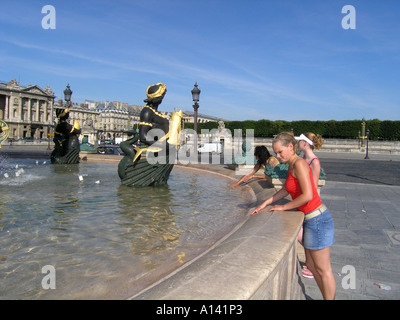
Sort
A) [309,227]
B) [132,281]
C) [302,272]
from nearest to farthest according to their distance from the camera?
[132,281]
[309,227]
[302,272]

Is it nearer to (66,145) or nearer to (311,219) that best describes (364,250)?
(311,219)

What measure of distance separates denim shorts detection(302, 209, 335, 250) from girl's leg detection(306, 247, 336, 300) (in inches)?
2.5

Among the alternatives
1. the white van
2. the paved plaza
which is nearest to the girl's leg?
the paved plaza

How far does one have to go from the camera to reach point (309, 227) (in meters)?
2.90

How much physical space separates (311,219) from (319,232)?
137mm

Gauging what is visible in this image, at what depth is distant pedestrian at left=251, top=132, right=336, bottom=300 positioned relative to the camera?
9.15ft

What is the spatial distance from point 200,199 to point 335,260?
10.4 ft

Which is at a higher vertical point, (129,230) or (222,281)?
(222,281)

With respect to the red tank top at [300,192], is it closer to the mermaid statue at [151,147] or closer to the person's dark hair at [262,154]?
the person's dark hair at [262,154]

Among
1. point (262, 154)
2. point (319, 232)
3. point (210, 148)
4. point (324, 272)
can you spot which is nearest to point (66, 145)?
point (262, 154)
